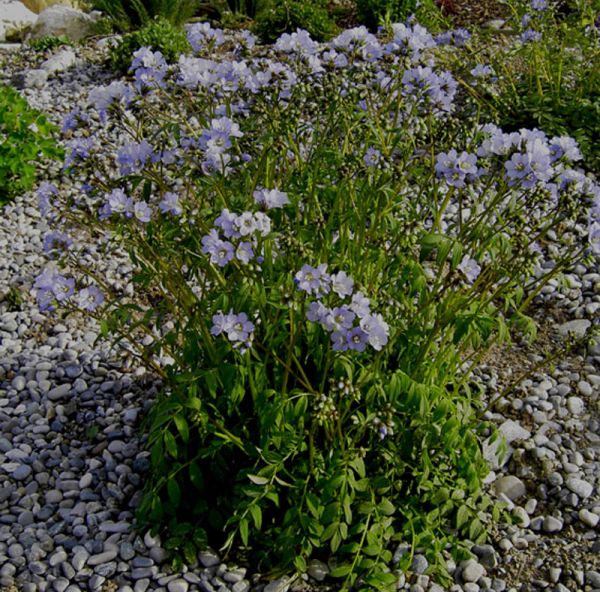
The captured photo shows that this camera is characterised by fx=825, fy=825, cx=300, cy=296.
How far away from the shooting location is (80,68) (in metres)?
7.58

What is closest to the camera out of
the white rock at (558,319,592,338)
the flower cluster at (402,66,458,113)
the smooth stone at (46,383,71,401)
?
the flower cluster at (402,66,458,113)

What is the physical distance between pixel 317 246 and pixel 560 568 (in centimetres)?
147

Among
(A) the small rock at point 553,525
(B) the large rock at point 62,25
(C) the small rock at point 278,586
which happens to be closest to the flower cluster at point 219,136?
(C) the small rock at point 278,586

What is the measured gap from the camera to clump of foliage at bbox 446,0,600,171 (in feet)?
17.8

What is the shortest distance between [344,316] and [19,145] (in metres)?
3.74

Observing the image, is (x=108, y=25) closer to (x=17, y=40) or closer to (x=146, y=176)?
(x=17, y=40)

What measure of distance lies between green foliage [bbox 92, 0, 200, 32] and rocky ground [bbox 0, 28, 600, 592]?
4.40 m

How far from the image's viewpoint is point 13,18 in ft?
32.9

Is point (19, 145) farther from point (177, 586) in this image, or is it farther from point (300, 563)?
point (300, 563)

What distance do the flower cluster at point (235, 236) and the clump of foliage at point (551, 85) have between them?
3367 mm

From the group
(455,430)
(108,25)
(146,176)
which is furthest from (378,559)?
(108,25)

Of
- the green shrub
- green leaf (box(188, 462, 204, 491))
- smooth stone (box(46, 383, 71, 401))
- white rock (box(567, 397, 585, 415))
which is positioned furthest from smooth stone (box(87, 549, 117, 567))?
the green shrub

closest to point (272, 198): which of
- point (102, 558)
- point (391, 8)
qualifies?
point (102, 558)

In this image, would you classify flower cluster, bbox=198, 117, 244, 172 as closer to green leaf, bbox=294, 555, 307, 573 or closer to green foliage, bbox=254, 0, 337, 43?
green leaf, bbox=294, 555, 307, 573
